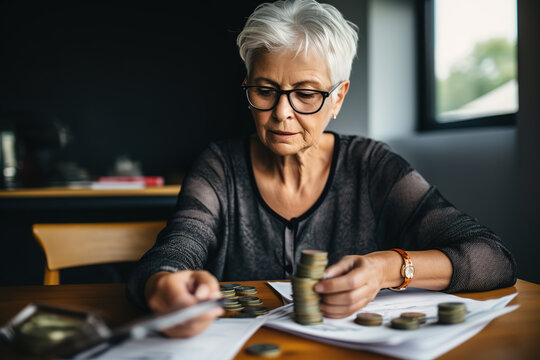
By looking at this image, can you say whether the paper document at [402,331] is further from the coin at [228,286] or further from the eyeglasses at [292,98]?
the eyeglasses at [292,98]

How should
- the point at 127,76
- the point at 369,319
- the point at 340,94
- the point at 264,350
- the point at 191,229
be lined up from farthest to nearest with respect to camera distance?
1. the point at 127,76
2. the point at 340,94
3. the point at 191,229
4. the point at 369,319
5. the point at 264,350

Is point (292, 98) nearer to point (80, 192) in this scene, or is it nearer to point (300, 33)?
point (300, 33)

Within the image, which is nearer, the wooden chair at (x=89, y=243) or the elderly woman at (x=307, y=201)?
the elderly woman at (x=307, y=201)

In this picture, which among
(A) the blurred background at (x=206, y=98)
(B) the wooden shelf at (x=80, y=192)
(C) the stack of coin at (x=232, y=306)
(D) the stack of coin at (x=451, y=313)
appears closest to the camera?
(D) the stack of coin at (x=451, y=313)

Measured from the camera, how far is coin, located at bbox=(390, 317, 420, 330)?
0.79 meters

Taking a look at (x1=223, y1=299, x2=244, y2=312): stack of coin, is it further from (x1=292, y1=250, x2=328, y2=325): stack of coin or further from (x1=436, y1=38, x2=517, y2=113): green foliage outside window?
(x1=436, y1=38, x2=517, y2=113): green foliage outside window

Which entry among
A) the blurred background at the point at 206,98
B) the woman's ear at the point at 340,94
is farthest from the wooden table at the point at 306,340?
the blurred background at the point at 206,98

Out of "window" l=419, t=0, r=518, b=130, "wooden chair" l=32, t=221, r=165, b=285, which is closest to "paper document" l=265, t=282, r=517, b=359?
"wooden chair" l=32, t=221, r=165, b=285

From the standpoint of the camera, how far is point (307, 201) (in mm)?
1580

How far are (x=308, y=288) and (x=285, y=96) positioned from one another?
0.66 meters

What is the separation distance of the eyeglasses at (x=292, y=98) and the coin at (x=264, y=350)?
30.4 inches

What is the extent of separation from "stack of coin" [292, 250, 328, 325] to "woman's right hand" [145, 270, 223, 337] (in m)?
0.14

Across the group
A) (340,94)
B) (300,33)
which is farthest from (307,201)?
(300,33)

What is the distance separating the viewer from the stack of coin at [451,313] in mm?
818
